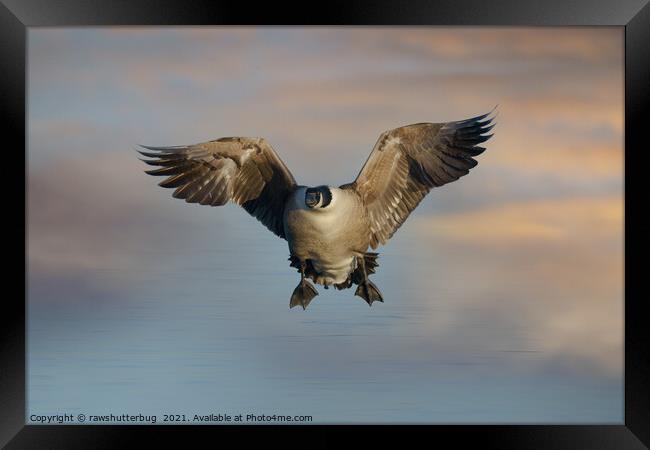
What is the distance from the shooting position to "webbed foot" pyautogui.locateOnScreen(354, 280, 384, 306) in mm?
5391

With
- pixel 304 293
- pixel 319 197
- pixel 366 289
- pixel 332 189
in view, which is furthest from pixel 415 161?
pixel 304 293

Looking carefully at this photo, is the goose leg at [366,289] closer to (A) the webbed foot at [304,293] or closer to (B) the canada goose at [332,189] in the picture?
(B) the canada goose at [332,189]

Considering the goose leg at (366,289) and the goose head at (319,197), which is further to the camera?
the goose leg at (366,289)

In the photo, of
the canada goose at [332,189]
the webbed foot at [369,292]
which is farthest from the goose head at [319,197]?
the webbed foot at [369,292]

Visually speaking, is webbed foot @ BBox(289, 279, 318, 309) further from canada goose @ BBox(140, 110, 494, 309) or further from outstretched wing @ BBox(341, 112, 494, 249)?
outstretched wing @ BBox(341, 112, 494, 249)

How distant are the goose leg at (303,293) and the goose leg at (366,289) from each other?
334mm

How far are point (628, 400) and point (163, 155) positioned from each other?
334 centimetres

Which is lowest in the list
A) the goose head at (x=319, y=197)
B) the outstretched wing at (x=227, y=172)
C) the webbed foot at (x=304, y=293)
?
the webbed foot at (x=304, y=293)

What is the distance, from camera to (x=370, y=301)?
5.36 metres

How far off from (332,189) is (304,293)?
0.89m

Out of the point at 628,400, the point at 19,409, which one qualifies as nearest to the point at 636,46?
the point at 628,400

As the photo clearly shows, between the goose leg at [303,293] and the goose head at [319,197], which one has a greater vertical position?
→ the goose head at [319,197]

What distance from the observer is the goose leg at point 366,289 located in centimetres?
539

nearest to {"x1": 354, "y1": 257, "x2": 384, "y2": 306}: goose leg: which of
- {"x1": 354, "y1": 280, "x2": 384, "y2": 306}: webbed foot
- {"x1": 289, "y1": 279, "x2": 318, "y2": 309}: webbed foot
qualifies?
{"x1": 354, "y1": 280, "x2": 384, "y2": 306}: webbed foot
